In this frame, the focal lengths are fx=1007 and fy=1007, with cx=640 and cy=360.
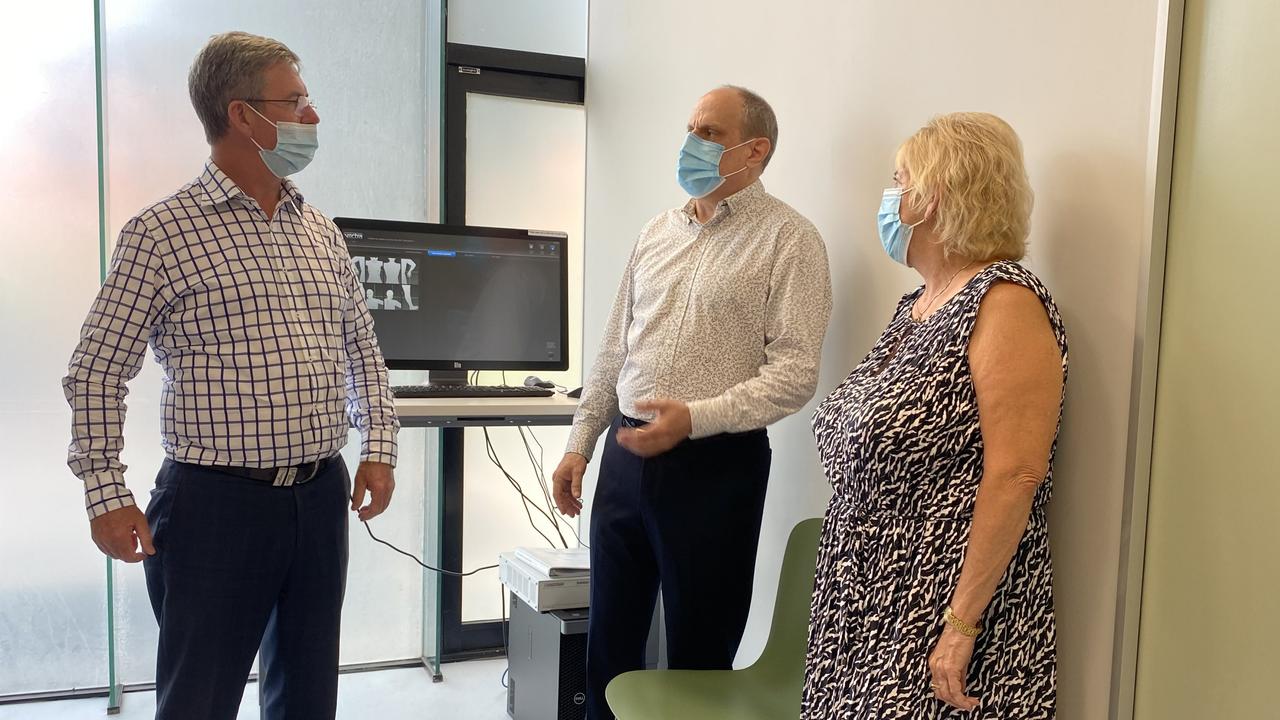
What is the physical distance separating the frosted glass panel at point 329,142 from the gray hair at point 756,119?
5.24 ft

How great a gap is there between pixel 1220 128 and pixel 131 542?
1.73 meters

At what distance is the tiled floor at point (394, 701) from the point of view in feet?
9.78

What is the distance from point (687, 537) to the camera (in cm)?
192

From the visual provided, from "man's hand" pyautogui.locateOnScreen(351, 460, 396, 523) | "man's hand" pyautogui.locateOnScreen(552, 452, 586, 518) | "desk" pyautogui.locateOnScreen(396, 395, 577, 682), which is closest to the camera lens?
"man's hand" pyautogui.locateOnScreen(351, 460, 396, 523)

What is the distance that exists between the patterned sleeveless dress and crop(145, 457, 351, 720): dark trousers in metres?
0.96

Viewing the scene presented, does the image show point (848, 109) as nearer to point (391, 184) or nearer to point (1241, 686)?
point (1241, 686)

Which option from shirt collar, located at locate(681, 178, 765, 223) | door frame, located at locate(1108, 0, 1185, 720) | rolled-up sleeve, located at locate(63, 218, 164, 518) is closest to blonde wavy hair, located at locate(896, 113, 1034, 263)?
door frame, located at locate(1108, 0, 1185, 720)

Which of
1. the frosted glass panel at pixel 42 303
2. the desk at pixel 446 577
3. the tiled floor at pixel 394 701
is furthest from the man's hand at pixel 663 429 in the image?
the frosted glass panel at pixel 42 303

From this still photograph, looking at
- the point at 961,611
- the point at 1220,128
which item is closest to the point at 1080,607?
the point at 961,611

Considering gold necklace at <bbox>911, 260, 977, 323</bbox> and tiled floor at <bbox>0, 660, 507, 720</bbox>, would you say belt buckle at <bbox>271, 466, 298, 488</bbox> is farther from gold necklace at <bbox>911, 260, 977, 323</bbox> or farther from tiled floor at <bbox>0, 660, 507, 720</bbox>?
tiled floor at <bbox>0, 660, 507, 720</bbox>

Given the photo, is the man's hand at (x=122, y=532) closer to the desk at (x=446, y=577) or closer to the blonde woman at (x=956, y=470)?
the blonde woman at (x=956, y=470)

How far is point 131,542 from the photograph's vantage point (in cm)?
169

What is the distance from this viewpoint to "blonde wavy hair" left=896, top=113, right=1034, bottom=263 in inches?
56.2

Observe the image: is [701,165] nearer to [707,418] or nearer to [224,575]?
[707,418]
